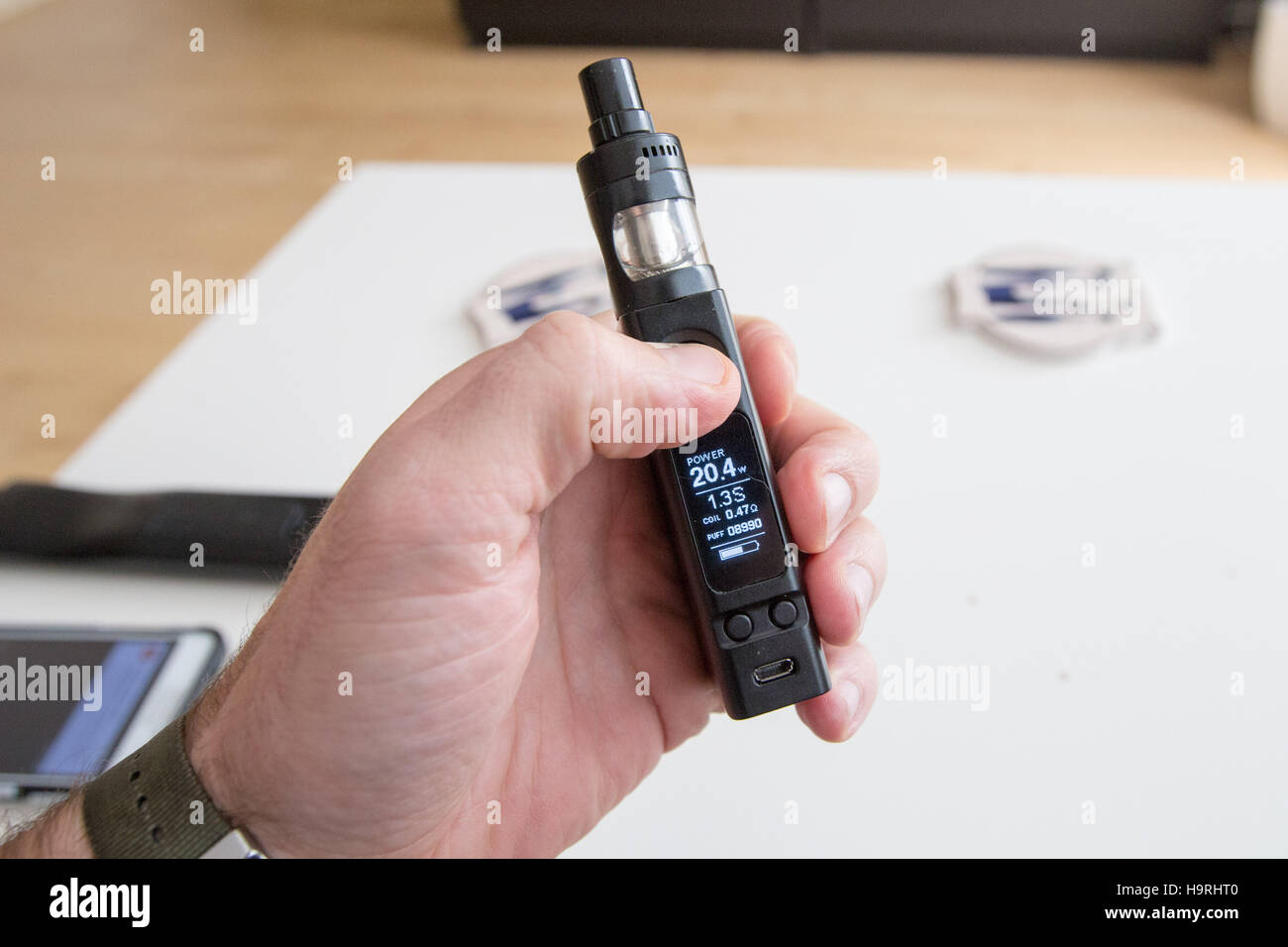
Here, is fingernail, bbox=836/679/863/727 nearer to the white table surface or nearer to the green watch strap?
the white table surface

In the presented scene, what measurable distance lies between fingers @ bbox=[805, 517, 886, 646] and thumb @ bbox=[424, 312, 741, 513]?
12 centimetres

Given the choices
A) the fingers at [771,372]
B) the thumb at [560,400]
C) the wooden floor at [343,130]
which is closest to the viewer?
the thumb at [560,400]

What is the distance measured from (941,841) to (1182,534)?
0.99 ft

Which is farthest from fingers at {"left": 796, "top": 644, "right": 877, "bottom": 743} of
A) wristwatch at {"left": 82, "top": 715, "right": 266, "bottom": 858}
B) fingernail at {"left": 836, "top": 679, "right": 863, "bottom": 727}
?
wristwatch at {"left": 82, "top": 715, "right": 266, "bottom": 858}

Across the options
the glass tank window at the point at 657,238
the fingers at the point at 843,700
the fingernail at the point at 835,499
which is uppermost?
the glass tank window at the point at 657,238

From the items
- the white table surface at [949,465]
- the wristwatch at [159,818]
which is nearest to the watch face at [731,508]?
the white table surface at [949,465]

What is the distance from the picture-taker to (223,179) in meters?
2.41

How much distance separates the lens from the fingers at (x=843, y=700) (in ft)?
1.99

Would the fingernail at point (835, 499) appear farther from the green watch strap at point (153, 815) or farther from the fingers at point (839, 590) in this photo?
the green watch strap at point (153, 815)

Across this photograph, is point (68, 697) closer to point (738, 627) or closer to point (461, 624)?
point (461, 624)

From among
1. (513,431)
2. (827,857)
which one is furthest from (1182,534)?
(513,431)

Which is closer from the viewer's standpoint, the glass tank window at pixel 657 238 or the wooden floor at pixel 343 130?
the glass tank window at pixel 657 238

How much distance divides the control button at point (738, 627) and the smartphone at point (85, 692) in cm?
34
